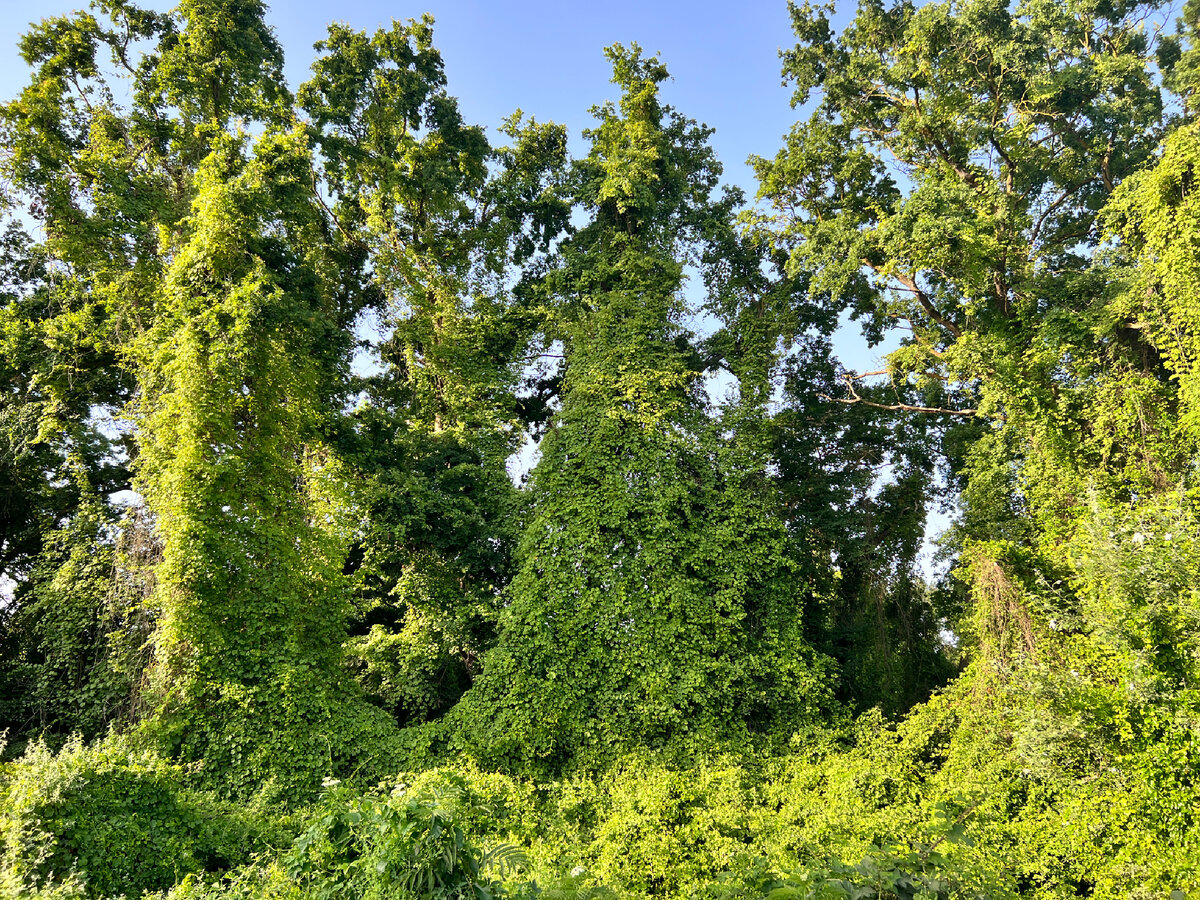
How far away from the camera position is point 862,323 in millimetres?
17672

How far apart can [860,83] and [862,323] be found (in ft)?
19.8

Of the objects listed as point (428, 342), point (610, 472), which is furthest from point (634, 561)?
point (428, 342)

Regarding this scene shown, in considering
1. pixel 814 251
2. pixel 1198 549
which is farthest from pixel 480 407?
pixel 1198 549

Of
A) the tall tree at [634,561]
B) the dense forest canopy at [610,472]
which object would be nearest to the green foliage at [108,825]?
the dense forest canopy at [610,472]

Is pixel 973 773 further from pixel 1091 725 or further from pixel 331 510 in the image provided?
pixel 331 510

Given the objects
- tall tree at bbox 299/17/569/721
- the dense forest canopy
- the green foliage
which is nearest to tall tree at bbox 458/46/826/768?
the dense forest canopy

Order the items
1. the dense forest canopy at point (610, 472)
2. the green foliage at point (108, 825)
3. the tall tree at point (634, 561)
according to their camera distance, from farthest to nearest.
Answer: the tall tree at point (634, 561), the dense forest canopy at point (610, 472), the green foliage at point (108, 825)

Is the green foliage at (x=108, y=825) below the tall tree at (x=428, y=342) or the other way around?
below

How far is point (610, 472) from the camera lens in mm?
12188

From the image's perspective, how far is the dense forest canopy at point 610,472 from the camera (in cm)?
773

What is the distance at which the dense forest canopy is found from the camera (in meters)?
7.73

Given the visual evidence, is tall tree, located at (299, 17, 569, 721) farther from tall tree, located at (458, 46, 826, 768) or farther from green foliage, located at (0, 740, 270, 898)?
green foliage, located at (0, 740, 270, 898)

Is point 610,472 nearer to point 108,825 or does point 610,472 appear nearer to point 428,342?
point 428,342

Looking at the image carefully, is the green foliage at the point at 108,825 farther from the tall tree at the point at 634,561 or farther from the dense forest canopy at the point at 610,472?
the tall tree at the point at 634,561
